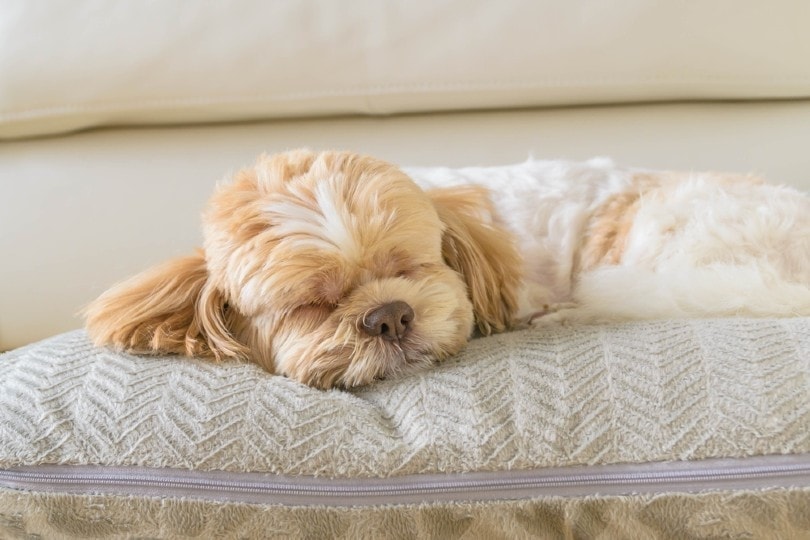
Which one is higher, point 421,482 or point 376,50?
point 376,50

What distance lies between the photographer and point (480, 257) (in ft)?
5.60

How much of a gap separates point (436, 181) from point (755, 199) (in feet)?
2.78

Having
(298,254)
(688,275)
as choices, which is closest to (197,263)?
(298,254)

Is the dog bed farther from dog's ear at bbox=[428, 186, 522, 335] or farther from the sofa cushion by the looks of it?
the sofa cushion

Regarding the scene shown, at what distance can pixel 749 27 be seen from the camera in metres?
2.31

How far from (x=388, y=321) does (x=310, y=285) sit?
0.17m

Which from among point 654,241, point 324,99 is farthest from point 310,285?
point 324,99

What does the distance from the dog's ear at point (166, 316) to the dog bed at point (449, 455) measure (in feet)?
0.57

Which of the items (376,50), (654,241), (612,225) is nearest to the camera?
(654,241)

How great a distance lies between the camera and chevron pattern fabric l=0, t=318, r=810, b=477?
1.16 meters

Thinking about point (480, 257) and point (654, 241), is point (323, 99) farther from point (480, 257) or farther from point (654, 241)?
point (654, 241)

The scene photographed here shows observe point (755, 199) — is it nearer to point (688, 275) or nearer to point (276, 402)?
point (688, 275)

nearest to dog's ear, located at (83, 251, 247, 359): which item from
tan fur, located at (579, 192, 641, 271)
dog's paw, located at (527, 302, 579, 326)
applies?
Result: dog's paw, located at (527, 302, 579, 326)

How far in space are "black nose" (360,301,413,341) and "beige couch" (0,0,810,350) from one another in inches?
44.5
